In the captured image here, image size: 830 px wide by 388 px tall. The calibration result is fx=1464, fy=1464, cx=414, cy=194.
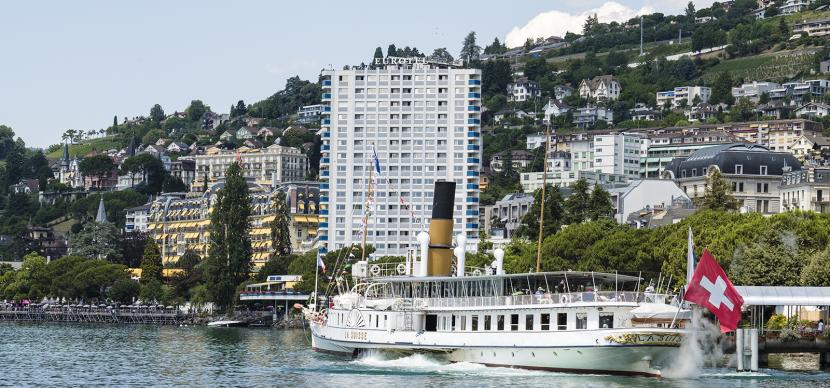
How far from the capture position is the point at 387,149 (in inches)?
7825

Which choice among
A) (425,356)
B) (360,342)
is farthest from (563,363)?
(360,342)

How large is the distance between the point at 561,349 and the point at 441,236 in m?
14.3

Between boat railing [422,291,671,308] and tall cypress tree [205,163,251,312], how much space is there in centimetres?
8947

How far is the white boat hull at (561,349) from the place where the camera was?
70.1 meters

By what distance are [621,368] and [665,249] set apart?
114 ft

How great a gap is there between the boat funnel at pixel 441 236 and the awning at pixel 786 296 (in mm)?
18043

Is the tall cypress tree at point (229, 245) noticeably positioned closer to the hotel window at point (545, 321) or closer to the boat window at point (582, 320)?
the hotel window at point (545, 321)

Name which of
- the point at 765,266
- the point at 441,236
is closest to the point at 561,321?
the point at 441,236

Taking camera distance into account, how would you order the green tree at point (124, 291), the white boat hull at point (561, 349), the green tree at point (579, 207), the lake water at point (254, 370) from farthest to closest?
the green tree at point (124, 291) → the green tree at point (579, 207) → the lake water at point (254, 370) → the white boat hull at point (561, 349)

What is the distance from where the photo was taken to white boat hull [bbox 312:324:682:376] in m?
70.1

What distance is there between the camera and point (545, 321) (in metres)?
73.6

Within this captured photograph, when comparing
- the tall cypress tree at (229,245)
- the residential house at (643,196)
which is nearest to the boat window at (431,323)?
the tall cypress tree at (229,245)

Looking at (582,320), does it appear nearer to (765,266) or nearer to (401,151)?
(765,266)

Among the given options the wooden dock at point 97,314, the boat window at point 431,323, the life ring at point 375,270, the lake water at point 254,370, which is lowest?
the wooden dock at point 97,314
